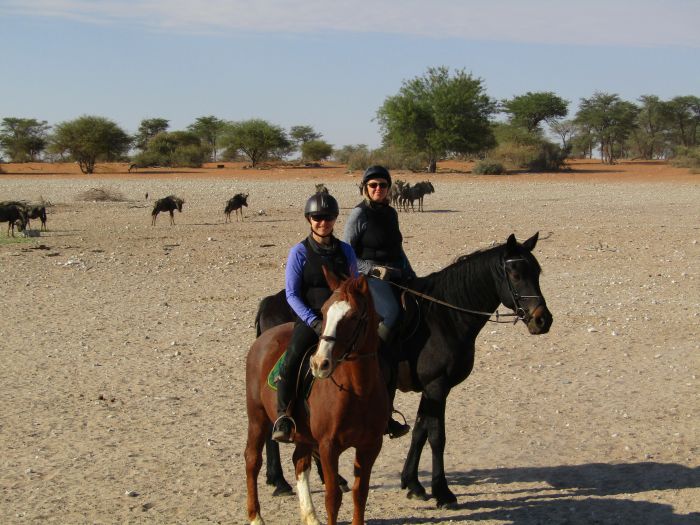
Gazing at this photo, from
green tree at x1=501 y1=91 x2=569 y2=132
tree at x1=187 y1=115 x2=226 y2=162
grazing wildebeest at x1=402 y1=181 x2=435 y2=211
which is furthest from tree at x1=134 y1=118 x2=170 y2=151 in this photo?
grazing wildebeest at x1=402 y1=181 x2=435 y2=211

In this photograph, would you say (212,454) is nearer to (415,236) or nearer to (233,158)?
(415,236)

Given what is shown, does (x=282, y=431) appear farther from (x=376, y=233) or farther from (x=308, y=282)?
(x=376, y=233)

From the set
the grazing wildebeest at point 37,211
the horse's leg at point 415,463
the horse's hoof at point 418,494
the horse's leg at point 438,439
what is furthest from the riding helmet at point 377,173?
the grazing wildebeest at point 37,211

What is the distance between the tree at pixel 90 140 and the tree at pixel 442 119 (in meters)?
25.2

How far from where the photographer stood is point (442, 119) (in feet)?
Result: 200

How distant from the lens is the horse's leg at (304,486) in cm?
557

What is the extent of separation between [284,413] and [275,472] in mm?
1322

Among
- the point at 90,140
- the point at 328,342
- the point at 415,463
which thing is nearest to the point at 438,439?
the point at 415,463

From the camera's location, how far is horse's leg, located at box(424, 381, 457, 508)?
6117 millimetres

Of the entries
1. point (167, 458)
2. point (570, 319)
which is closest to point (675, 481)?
point (167, 458)

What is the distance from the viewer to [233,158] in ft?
268

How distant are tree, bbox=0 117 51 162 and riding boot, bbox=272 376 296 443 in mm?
83369

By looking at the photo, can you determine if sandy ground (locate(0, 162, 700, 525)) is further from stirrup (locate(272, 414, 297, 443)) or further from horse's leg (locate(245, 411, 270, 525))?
stirrup (locate(272, 414, 297, 443))

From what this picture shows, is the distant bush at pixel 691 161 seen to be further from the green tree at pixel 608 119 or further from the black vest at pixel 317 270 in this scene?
the black vest at pixel 317 270
